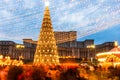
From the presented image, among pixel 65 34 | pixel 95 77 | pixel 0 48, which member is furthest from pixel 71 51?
pixel 95 77

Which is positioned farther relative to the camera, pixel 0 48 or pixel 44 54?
pixel 0 48

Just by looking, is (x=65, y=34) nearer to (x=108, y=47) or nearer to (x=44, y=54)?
(x=108, y=47)

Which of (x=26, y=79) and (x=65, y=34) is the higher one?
(x=65, y=34)

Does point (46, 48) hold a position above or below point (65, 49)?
below

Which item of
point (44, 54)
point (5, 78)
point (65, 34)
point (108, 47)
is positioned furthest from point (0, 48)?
point (5, 78)

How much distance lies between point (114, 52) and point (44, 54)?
40.6 ft

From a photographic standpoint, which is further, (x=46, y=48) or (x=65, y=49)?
(x=65, y=49)

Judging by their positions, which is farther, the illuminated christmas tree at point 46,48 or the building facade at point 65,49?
the building facade at point 65,49

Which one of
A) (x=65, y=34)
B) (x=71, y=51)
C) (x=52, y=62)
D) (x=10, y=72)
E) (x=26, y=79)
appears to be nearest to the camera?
(x=26, y=79)

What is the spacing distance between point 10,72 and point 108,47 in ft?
297

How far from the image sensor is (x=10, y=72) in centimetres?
1814

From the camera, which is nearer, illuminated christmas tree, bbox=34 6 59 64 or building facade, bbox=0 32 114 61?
illuminated christmas tree, bbox=34 6 59 64

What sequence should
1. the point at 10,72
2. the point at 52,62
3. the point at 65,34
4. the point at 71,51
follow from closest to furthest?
the point at 10,72 < the point at 52,62 < the point at 65,34 < the point at 71,51

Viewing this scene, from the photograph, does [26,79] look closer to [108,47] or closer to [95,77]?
[95,77]
